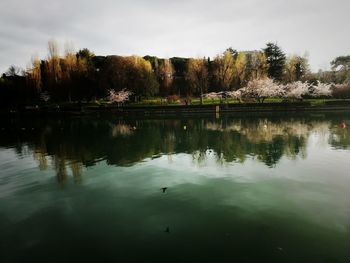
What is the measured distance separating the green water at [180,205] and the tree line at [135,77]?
52391 mm

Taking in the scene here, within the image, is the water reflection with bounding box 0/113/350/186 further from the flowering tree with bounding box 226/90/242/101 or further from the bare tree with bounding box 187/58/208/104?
the bare tree with bounding box 187/58/208/104

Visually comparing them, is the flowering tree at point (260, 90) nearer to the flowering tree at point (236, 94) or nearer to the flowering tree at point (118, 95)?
the flowering tree at point (236, 94)

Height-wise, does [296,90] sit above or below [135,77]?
below

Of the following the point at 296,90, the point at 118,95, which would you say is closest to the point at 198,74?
the point at 118,95

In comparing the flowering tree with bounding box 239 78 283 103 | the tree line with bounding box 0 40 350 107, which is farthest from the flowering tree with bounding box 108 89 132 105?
the flowering tree with bounding box 239 78 283 103

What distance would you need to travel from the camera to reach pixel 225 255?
26.5ft

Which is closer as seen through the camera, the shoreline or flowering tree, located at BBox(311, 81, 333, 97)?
the shoreline

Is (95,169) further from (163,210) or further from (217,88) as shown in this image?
(217,88)

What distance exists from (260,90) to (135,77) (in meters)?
31.4

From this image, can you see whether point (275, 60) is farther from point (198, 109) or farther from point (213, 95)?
point (198, 109)

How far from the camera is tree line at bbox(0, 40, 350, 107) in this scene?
73312mm

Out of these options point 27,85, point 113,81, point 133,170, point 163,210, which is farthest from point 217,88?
point 163,210

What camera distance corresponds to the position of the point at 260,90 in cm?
6650

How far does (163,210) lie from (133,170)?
694 cm
